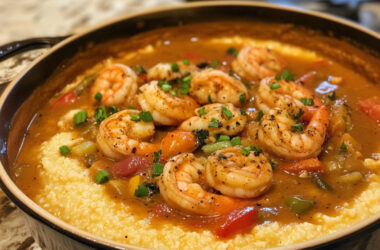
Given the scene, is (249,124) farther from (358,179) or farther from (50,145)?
(50,145)

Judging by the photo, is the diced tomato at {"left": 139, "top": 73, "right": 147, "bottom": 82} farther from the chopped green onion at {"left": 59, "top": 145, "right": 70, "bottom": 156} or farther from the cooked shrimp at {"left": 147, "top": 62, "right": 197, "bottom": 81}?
the chopped green onion at {"left": 59, "top": 145, "right": 70, "bottom": 156}

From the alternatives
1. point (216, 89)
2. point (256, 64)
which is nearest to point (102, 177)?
point (216, 89)

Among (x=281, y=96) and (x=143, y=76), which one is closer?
(x=281, y=96)

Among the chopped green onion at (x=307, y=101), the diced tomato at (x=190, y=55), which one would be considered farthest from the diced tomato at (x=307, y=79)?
the diced tomato at (x=190, y=55)

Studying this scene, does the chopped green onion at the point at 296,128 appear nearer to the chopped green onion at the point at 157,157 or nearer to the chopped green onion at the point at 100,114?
the chopped green onion at the point at 157,157

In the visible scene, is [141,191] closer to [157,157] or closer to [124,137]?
[157,157]

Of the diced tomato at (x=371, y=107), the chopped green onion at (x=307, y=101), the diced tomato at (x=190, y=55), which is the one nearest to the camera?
the chopped green onion at (x=307, y=101)
